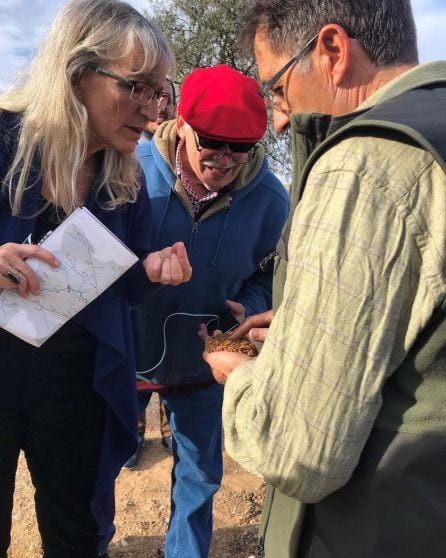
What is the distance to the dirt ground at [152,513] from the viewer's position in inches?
123

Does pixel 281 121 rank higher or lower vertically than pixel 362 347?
higher

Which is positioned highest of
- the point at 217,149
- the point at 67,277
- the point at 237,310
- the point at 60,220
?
the point at 217,149

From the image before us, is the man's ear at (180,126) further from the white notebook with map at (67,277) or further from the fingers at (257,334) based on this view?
the fingers at (257,334)

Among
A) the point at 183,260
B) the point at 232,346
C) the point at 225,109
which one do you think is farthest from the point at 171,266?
the point at 225,109

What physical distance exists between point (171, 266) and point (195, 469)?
53.2 inches

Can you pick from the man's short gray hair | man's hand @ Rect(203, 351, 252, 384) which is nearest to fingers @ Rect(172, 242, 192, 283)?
man's hand @ Rect(203, 351, 252, 384)

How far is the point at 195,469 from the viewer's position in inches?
111

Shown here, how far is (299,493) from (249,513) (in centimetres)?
265

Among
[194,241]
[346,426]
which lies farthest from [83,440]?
[346,426]

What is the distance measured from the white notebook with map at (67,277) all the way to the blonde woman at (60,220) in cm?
5

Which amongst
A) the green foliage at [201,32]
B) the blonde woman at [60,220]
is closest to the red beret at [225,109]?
the blonde woman at [60,220]

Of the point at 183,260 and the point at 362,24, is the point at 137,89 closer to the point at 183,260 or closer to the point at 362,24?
the point at 183,260

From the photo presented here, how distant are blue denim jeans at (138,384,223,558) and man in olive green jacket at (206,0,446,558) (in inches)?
63.1

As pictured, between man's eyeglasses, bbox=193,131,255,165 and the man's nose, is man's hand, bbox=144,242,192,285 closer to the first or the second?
the man's nose
